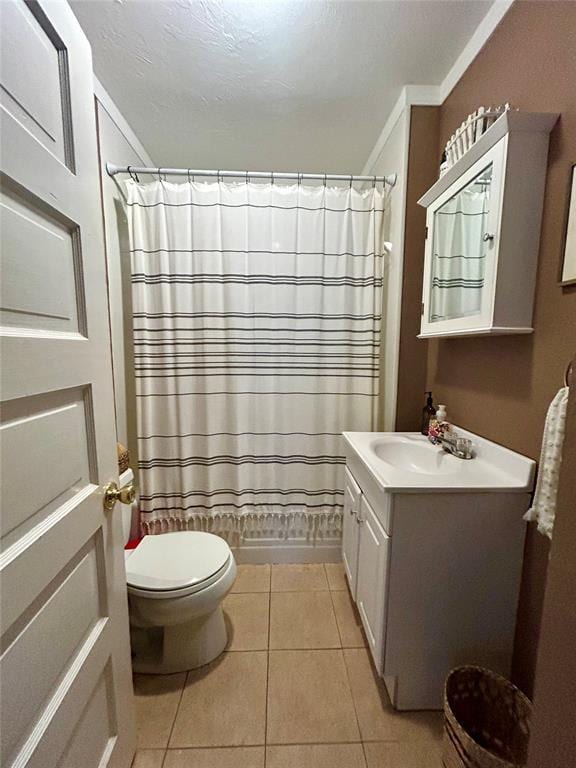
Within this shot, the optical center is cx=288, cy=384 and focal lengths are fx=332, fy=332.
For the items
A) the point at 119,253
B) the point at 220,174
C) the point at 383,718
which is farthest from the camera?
the point at 119,253

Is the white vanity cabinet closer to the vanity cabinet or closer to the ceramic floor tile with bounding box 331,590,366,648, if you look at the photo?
the ceramic floor tile with bounding box 331,590,366,648

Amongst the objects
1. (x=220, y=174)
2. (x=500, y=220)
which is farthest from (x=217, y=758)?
(x=220, y=174)

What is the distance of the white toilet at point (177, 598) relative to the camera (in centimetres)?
119

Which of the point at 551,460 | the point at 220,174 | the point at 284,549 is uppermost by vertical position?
the point at 220,174

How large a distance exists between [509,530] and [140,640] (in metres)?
1.52

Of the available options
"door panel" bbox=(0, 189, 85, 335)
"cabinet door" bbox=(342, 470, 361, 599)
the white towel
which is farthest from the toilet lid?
the white towel

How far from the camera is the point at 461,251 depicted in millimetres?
1292

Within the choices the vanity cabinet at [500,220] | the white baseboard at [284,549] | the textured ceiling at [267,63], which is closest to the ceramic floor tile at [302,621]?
the white baseboard at [284,549]

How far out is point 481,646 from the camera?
1133mm

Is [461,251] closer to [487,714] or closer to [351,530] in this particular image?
[351,530]

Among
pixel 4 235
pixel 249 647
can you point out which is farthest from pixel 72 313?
pixel 249 647

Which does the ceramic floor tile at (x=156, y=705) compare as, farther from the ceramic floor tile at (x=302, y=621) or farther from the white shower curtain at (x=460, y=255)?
the white shower curtain at (x=460, y=255)

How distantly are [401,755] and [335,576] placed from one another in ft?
2.70

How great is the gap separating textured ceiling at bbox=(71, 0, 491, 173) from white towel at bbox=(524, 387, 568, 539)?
4.66ft
